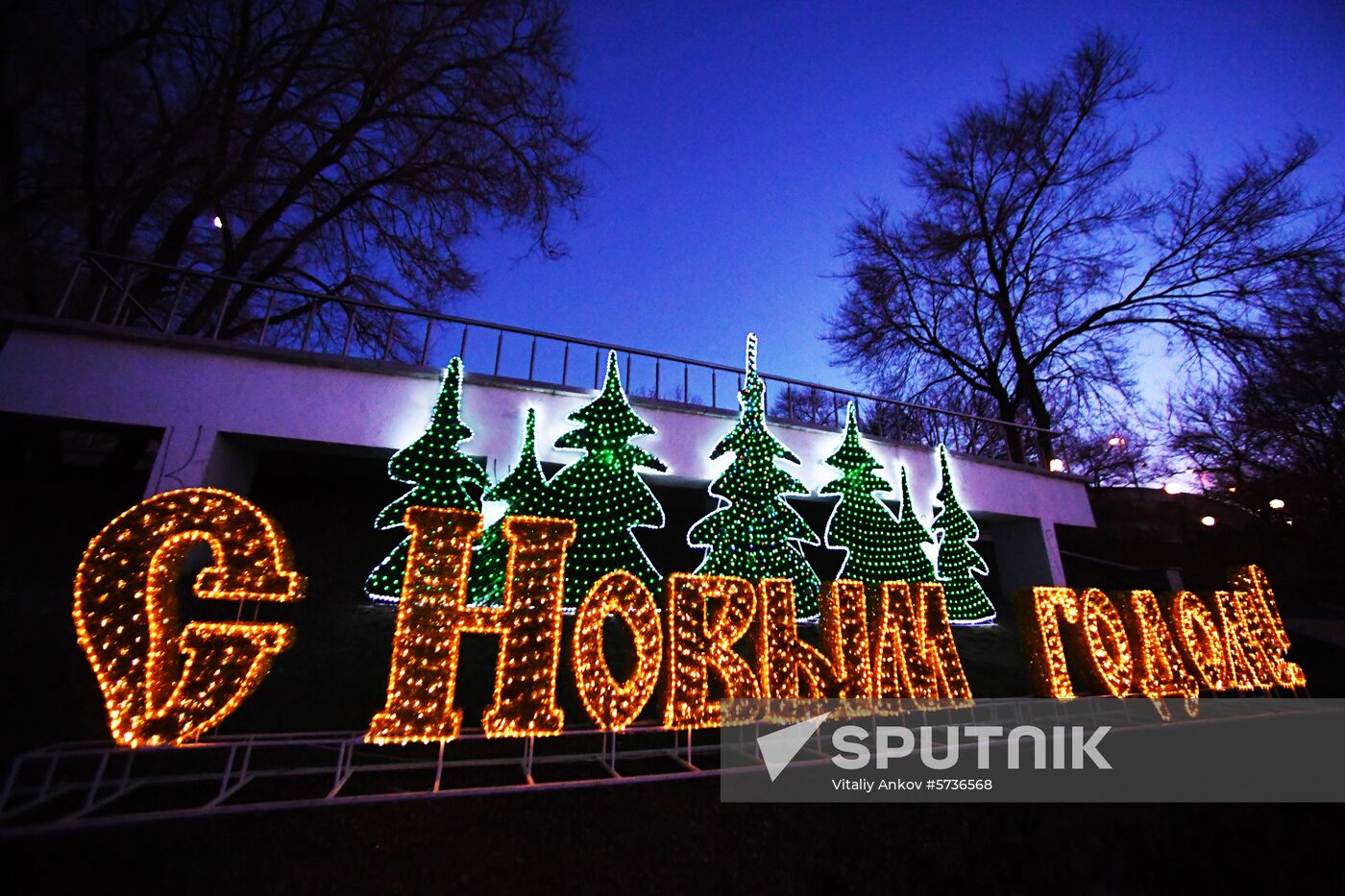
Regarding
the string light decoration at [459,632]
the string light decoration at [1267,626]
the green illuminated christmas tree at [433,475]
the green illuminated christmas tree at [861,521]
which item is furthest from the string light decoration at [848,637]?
the string light decoration at [1267,626]

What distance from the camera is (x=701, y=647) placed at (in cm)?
463

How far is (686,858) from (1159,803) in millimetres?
4479

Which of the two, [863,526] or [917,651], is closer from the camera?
[917,651]

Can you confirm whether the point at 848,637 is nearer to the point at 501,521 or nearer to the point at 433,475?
the point at 501,521

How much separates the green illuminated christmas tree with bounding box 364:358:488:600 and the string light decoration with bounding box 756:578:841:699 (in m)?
3.19

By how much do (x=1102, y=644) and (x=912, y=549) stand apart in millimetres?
2296

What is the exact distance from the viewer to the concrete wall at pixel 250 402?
5734 millimetres

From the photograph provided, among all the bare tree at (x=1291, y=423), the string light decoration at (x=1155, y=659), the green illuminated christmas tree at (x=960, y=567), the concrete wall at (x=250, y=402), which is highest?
the bare tree at (x=1291, y=423)

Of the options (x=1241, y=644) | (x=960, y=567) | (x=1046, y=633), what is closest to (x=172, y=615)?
(x=1046, y=633)

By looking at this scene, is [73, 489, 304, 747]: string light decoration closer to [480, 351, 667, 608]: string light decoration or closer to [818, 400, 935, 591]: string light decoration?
[480, 351, 667, 608]: string light decoration

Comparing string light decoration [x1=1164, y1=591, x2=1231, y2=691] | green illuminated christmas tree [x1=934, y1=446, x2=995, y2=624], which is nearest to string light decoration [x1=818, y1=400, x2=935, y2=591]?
green illuminated christmas tree [x1=934, y1=446, x2=995, y2=624]

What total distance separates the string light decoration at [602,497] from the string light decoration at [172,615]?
240cm

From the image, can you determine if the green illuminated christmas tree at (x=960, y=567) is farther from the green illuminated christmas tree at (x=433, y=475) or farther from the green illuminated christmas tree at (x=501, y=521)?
the green illuminated christmas tree at (x=433, y=475)

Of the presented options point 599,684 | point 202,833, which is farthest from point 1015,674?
point 202,833
